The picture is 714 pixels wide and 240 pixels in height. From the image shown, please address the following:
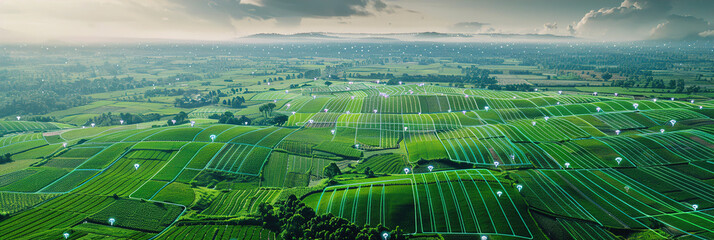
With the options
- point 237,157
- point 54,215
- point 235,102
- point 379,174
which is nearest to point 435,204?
point 379,174

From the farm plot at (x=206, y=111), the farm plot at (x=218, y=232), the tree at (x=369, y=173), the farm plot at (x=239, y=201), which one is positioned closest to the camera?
the farm plot at (x=218, y=232)

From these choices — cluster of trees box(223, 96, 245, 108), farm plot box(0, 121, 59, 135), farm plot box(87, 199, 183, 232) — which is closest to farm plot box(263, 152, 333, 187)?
farm plot box(87, 199, 183, 232)

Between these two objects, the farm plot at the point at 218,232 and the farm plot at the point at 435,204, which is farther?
the farm plot at the point at 435,204

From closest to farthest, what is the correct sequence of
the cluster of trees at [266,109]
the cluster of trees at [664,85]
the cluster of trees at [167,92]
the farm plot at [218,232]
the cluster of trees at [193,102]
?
the farm plot at [218,232], the cluster of trees at [266,109], the cluster of trees at [664,85], the cluster of trees at [193,102], the cluster of trees at [167,92]

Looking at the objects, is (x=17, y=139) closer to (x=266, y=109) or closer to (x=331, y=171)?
(x=266, y=109)

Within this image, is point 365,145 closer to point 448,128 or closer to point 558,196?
point 448,128

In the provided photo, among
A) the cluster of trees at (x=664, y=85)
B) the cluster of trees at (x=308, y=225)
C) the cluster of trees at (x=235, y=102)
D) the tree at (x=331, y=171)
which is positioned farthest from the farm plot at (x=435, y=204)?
the cluster of trees at (x=664, y=85)

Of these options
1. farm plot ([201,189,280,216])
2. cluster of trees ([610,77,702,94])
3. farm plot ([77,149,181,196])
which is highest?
cluster of trees ([610,77,702,94])

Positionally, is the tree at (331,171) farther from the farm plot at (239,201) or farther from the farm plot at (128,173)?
the farm plot at (128,173)

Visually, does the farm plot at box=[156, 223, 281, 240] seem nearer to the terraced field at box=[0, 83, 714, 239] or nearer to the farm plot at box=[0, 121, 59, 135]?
the terraced field at box=[0, 83, 714, 239]
